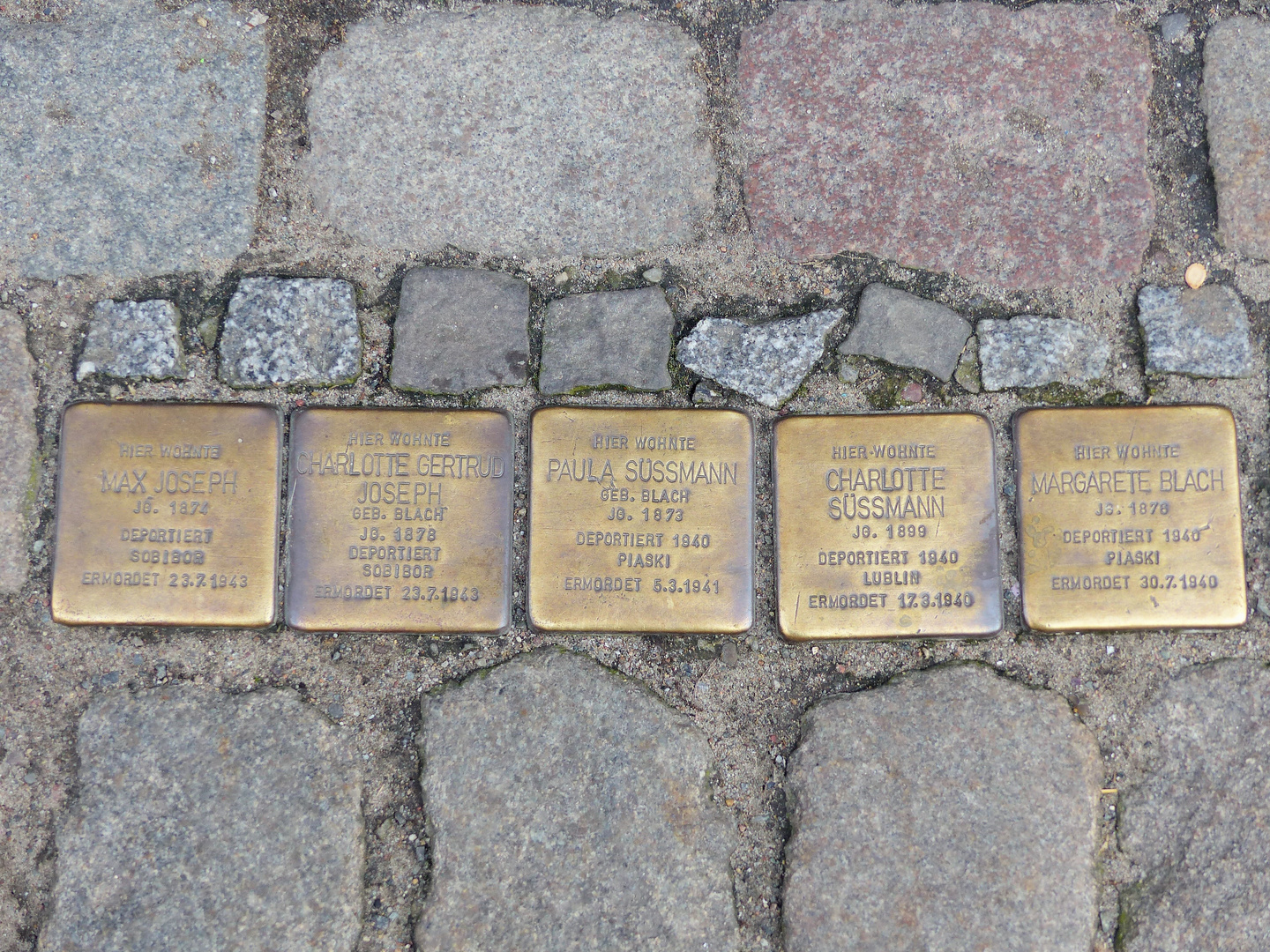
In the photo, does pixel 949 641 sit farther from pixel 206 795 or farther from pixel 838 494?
pixel 206 795

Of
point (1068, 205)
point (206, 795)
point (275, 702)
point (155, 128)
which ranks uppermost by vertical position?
point (155, 128)

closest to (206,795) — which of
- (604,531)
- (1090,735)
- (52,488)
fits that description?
(52,488)

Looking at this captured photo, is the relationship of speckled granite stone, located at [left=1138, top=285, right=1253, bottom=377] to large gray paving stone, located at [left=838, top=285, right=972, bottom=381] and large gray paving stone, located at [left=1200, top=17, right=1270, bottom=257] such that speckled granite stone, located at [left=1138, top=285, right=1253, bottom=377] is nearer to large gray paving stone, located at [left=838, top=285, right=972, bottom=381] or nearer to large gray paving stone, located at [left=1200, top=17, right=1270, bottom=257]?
large gray paving stone, located at [left=1200, top=17, right=1270, bottom=257]

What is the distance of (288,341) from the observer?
4.68ft

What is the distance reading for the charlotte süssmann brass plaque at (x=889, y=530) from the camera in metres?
1.39

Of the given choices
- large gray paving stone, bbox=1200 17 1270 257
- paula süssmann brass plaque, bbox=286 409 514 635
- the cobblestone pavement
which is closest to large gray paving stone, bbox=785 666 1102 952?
the cobblestone pavement

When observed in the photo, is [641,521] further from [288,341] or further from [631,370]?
[288,341]

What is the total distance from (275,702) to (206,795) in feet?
0.62

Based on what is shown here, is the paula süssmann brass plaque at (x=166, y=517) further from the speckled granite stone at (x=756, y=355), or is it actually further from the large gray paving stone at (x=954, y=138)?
the large gray paving stone at (x=954, y=138)

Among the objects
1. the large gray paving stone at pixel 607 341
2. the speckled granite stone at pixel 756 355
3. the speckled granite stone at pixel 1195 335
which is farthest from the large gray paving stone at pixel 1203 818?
the large gray paving stone at pixel 607 341

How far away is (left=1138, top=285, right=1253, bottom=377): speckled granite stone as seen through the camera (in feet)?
4.76

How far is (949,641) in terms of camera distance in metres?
1.43

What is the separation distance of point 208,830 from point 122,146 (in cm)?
127

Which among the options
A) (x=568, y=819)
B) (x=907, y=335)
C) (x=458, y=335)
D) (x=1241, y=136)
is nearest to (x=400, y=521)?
(x=458, y=335)
